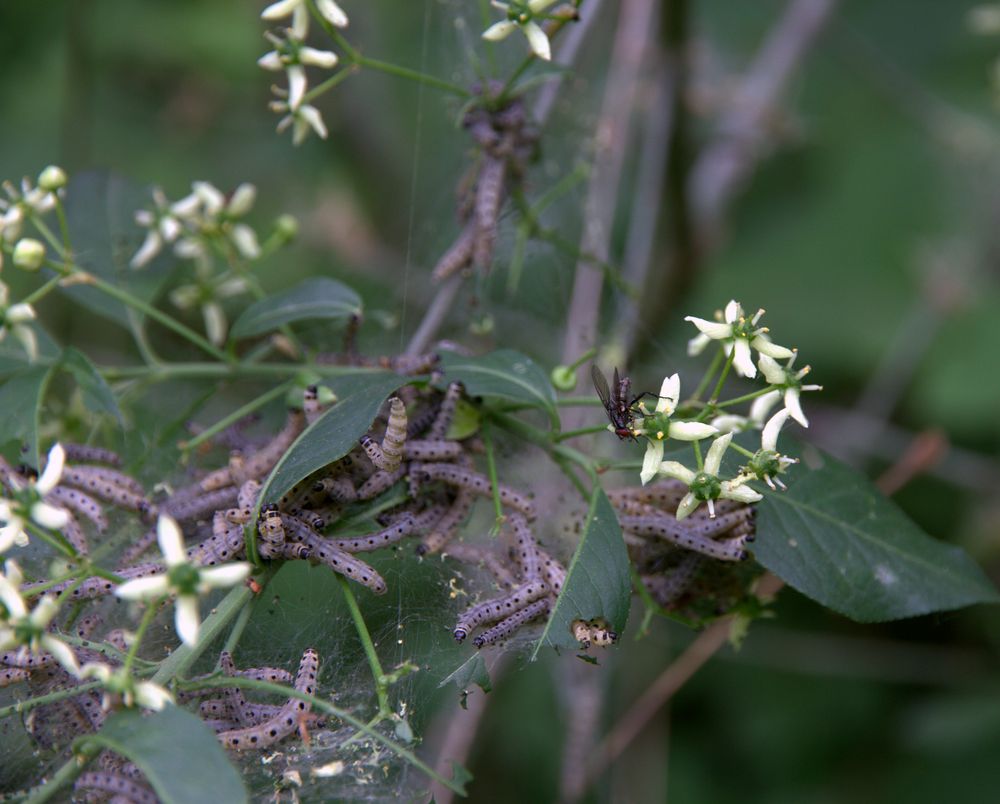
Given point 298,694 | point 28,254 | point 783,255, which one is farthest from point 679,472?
point 783,255

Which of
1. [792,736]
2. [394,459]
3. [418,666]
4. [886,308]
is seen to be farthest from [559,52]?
[792,736]

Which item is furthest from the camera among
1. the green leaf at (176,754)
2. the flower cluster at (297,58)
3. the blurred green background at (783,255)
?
the blurred green background at (783,255)

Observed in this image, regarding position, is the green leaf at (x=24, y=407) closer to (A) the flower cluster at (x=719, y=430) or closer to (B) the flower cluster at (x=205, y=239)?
(B) the flower cluster at (x=205, y=239)

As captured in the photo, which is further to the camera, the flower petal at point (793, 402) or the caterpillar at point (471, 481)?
the caterpillar at point (471, 481)

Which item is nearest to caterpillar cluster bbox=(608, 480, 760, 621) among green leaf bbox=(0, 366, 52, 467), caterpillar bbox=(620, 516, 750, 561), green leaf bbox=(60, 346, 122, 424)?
caterpillar bbox=(620, 516, 750, 561)

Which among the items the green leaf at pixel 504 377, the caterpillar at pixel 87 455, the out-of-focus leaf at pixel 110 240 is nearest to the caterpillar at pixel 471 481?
the green leaf at pixel 504 377

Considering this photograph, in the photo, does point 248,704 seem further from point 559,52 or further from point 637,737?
point 637,737

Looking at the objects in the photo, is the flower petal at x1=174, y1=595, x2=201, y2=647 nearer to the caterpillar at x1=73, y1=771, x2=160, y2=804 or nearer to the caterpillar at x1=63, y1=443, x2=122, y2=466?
the caterpillar at x1=73, y1=771, x2=160, y2=804
